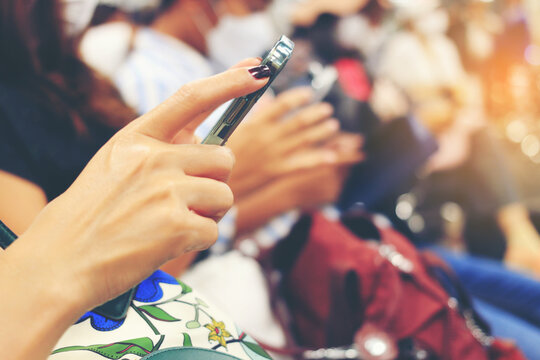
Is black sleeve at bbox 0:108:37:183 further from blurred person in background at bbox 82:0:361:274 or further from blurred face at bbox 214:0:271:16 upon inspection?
blurred face at bbox 214:0:271:16

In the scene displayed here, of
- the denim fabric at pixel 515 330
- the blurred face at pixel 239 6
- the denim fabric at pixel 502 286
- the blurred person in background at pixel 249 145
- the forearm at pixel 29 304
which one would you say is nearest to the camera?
the forearm at pixel 29 304

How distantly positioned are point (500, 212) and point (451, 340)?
2.26ft

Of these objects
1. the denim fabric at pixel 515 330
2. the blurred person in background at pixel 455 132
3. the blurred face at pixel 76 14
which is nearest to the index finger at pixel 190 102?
the blurred face at pixel 76 14

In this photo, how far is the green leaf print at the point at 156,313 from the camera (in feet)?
0.95

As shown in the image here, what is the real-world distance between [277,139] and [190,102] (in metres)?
0.43

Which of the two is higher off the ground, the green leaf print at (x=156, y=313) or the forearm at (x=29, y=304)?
the green leaf print at (x=156, y=313)

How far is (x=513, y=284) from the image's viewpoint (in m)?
0.82

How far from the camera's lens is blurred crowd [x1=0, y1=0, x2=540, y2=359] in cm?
49

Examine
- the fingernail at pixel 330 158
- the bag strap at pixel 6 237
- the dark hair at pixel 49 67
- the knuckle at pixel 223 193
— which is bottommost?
the bag strap at pixel 6 237

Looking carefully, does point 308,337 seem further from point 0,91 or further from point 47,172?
point 0,91

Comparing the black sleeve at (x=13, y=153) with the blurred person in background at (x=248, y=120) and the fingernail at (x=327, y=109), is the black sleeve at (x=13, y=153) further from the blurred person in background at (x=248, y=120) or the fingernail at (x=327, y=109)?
the fingernail at (x=327, y=109)

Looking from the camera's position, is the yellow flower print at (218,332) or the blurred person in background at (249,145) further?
the blurred person in background at (249,145)

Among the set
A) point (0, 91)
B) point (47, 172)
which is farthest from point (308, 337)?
point (0, 91)

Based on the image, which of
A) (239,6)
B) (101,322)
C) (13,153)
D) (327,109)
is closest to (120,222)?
(101,322)
